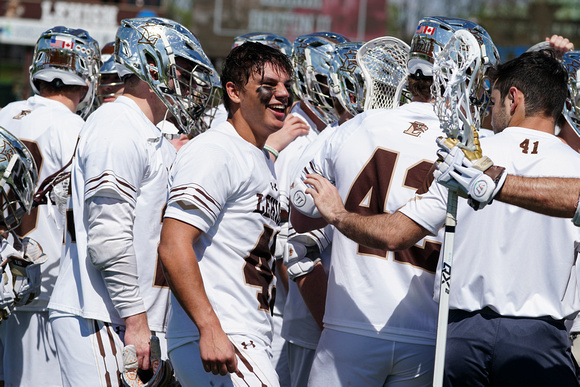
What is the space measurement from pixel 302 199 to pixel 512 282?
1089mm

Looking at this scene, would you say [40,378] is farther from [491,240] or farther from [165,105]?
[491,240]

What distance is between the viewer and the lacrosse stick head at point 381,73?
5082 mm

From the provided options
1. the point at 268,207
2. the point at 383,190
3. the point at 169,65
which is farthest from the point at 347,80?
the point at 268,207

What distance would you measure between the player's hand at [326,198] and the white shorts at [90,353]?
4.02 feet

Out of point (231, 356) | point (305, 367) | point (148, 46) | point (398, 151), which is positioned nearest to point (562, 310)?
point (398, 151)

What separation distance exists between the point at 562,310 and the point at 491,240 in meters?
0.45

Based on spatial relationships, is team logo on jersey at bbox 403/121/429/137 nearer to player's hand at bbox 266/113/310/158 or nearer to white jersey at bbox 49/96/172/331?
white jersey at bbox 49/96/172/331

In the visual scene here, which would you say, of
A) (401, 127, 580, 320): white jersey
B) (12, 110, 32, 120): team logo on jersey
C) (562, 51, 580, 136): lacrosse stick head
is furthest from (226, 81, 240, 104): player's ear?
(562, 51, 580, 136): lacrosse stick head

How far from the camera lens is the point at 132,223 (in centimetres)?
384

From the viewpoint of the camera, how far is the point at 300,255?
4395mm

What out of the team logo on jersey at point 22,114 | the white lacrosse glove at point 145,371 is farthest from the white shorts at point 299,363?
the team logo on jersey at point 22,114

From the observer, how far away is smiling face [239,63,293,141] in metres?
3.83

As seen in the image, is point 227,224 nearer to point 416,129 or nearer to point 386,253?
point 386,253

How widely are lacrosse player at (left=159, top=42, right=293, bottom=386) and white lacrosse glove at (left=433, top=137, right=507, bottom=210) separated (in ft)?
3.30
